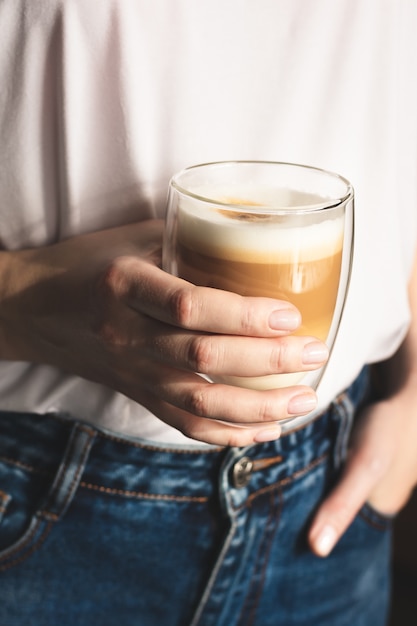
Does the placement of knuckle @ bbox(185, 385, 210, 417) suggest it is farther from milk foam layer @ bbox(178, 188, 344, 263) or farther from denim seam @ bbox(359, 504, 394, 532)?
denim seam @ bbox(359, 504, 394, 532)

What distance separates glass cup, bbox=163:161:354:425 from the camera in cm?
51

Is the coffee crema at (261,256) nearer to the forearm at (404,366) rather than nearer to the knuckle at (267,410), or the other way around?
the knuckle at (267,410)

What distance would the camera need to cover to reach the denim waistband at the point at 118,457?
74 centimetres

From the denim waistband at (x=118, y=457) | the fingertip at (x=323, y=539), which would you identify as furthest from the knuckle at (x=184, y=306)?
the fingertip at (x=323, y=539)

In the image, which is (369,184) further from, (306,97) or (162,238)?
(162,238)

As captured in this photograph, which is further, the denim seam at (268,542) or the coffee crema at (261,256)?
the denim seam at (268,542)

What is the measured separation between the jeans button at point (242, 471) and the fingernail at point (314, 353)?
0.28 meters

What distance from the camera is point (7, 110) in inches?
24.5

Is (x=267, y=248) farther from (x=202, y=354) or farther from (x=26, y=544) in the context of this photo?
(x=26, y=544)

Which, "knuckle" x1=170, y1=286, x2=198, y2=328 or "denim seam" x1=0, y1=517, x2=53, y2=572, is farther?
"denim seam" x1=0, y1=517, x2=53, y2=572

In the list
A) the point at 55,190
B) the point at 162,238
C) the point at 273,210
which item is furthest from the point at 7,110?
the point at 273,210

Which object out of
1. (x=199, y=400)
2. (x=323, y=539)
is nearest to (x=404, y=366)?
(x=323, y=539)

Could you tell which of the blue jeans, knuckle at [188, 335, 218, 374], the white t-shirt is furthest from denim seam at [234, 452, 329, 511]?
knuckle at [188, 335, 218, 374]

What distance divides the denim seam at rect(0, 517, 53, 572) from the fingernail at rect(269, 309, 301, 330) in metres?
0.41
